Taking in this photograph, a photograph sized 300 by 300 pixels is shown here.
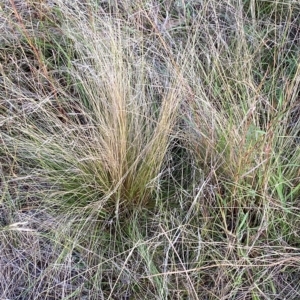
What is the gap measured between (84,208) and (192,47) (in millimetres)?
511

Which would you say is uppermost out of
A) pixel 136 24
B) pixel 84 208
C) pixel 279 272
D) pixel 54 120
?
pixel 136 24

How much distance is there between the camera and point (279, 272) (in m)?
1.21

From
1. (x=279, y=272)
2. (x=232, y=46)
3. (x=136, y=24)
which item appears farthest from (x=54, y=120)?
(x=279, y=272)

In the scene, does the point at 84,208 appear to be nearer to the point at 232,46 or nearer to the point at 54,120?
the point at 54,120

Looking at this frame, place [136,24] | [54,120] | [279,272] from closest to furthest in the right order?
[279,272] → [54,120] → [136,24]

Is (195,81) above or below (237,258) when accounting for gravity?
above

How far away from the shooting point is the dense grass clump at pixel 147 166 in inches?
47.6

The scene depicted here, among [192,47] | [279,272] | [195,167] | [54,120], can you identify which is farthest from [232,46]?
[279,272]

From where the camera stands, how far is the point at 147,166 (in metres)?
1.29

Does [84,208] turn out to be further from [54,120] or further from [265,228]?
[265,228]

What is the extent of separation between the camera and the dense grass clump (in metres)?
1.21

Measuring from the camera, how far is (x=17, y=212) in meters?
1.29

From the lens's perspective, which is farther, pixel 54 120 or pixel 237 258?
pixel 54 120

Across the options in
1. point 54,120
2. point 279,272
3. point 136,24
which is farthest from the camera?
point 136,24
